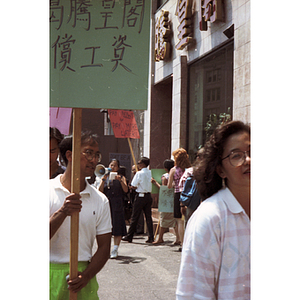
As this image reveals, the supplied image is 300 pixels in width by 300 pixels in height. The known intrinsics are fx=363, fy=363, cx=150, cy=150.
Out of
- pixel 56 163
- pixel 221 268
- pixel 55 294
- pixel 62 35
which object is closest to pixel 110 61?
pixel 62 35

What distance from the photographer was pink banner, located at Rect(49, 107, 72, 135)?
2164 millimetres

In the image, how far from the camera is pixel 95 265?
187 centimetres

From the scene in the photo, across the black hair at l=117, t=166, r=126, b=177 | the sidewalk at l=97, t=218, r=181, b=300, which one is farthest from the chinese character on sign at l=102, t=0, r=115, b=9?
the sidewalk at l=97, t=218, r=181, b=300

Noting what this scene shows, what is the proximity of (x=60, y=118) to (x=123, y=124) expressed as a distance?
409 millimetres

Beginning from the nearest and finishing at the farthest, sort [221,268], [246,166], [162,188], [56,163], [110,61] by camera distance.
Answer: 1. [221,268]
2. [246,166]
3. [110,61]
4. [56,163]
5. [162,188]

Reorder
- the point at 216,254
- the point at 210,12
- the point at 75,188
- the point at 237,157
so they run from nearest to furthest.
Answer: the point at 216,254 < the point at 237,157 < the point at 75,188 < the point at 210,12

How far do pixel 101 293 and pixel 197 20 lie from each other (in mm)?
2150

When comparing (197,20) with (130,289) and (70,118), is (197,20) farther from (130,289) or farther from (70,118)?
(130,289)

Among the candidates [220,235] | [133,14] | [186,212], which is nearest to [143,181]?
[186,212]

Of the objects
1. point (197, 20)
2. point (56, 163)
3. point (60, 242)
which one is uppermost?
point (197, 20)

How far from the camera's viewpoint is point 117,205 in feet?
8.63

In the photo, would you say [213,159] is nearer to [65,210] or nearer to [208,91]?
[65,210]

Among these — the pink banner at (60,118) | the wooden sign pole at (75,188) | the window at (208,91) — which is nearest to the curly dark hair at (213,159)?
the wooden sign pole at (75,188)

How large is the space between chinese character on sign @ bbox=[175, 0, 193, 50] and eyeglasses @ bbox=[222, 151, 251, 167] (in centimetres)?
149
